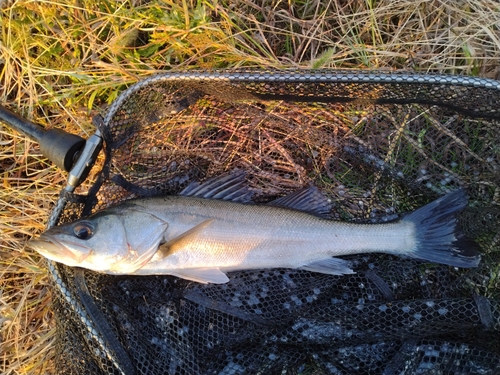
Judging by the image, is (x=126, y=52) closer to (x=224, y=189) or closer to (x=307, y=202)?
(x=224, y=189)

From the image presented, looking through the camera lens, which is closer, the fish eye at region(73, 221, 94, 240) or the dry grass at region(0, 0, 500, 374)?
the fish eye at region(73, 221, 94, 240)

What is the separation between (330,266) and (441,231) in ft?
2.51

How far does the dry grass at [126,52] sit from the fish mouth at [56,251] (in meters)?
0.94

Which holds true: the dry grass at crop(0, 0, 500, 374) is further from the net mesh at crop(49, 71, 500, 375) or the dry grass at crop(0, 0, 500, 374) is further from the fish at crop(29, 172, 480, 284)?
the fish at crop(29, 172, 480, 284)

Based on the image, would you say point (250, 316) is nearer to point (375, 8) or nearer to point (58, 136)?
point (58, 136)

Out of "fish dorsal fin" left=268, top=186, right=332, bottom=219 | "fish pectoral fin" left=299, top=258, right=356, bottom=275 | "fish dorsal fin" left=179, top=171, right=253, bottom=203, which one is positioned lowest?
"fish pectoral fin" left=299, top=258, right=356, bottom=275

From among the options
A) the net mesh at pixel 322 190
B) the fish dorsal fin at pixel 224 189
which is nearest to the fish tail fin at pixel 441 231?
the net mesh at pixel 322 190

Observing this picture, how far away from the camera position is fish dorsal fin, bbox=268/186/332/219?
2.88 metres

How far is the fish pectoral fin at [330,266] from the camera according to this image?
275 centimetres

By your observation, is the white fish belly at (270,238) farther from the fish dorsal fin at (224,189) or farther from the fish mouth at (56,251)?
the fish mouth at (56,251)

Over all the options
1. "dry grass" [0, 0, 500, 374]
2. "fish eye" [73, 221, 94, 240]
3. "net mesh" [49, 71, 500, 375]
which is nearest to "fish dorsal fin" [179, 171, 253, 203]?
"net mesh" [49, 71, 500, 375]

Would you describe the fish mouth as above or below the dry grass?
below

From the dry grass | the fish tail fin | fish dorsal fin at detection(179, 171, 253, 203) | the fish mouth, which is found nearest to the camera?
the fish mouth

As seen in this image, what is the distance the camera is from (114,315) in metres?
2.66
